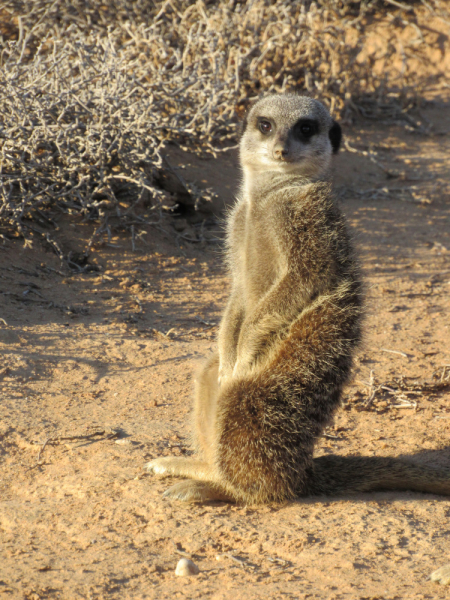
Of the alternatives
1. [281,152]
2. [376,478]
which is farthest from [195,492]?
[281,152]

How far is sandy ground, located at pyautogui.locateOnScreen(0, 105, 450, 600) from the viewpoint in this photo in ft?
7.59

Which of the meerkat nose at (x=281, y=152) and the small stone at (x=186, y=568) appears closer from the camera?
the small stone at (x=186, y=568)

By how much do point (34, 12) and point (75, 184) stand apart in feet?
8.58

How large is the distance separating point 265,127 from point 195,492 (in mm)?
1755

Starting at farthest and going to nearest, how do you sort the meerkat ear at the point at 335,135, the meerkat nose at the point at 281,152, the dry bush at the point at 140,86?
the dry bush at the point at 140,86
the meerkat ear at the point at 335,135
the meerkat nose at the point at 281,152

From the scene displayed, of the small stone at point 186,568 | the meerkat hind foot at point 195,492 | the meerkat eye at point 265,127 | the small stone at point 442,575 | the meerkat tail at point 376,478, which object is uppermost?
the meerkat eye at point 265,127

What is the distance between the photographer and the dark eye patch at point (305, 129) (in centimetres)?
321

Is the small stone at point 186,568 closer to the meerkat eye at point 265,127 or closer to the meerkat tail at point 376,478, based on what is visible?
the meerkat tail at point 376,478

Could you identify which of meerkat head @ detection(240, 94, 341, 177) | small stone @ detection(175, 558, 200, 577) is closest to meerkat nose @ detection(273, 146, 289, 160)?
meerkat head @ detection(240, 94, 341, 177)

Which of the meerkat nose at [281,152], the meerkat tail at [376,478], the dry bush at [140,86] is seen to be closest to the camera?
the meerkat tail at [376,478]

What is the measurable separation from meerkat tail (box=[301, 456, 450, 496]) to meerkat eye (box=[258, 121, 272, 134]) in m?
1.60

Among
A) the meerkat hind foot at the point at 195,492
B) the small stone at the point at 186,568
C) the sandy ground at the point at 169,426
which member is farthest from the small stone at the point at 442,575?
the meerkat hind foot at the point at 195,492

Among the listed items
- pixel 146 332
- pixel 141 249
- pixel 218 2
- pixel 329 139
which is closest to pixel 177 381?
pixel 146 332

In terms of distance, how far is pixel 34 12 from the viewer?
23.1ft
